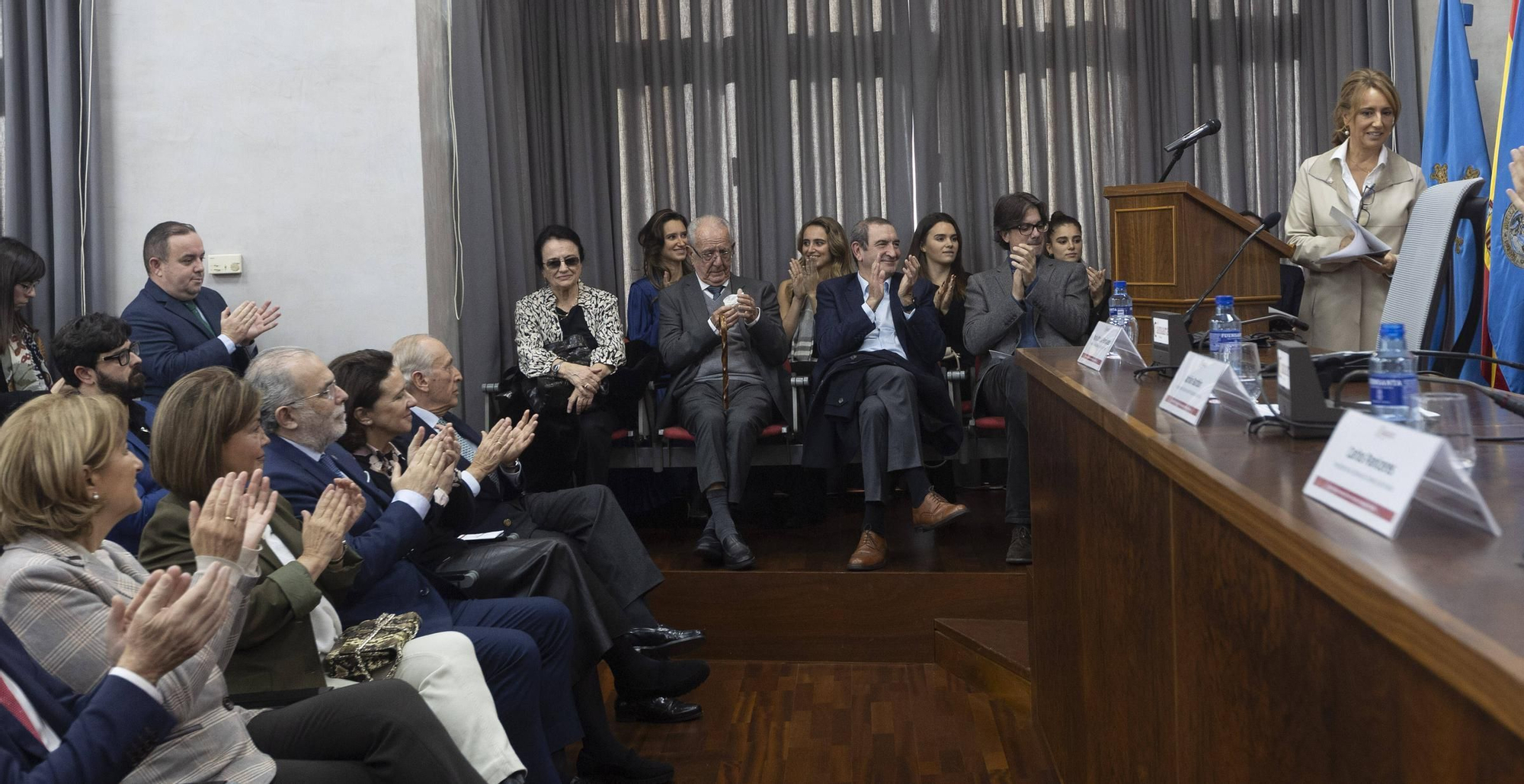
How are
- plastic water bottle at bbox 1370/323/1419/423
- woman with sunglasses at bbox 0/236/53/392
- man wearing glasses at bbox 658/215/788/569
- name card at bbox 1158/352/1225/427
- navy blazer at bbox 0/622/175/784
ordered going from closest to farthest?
plastic water bottle at bbox 1370/323/1419/423
navy blazer at bbox 0/622/175/784
name card at bbox 1158/352/1225/427
woman with sunglasses at bbox 0/236/53/392
man wearing glasses at bbox 658/215/788/569

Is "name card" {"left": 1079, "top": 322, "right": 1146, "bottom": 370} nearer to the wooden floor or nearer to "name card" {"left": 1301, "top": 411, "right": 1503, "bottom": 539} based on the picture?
the wooden floor

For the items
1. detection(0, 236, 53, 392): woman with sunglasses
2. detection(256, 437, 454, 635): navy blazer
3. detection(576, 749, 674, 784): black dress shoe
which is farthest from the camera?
detection(0, 236, 53, 392): woman with sunglasses

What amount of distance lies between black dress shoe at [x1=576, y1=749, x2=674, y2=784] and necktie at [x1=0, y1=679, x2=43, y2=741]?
1567mm

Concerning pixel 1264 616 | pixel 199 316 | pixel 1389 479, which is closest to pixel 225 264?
pixel 199 316

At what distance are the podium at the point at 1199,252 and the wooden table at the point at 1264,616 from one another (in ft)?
2.60

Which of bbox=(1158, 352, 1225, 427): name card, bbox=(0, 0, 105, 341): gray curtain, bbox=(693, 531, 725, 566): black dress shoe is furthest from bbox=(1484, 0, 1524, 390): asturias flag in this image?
bbox=(0, 0, 105, 341): gray curtain

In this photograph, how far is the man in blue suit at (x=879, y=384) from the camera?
159 inches

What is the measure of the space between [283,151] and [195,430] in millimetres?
2601

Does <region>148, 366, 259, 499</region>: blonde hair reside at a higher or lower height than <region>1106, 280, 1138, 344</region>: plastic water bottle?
lower

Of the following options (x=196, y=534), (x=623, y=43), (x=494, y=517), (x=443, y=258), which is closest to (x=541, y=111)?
(x=623, y=43)

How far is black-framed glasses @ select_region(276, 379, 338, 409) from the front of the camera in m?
2.44

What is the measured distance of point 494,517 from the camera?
322 centimetres

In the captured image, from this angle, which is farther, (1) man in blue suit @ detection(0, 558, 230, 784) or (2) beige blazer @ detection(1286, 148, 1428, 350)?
(2) beige blazer @ detection(1286, 148, 1428, 350)

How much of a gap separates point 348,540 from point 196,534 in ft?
2.10
